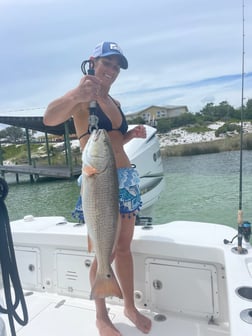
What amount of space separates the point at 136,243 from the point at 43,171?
54.0 ft

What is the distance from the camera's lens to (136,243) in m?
2.08

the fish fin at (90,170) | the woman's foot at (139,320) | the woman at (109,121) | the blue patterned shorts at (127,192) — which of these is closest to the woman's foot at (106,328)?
the woman at (109,121)

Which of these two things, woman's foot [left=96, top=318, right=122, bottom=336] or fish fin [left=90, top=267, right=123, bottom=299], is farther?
woman's foot [left=96, top=318, right=122, bottom=336]

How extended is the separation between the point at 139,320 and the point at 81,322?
0.40m

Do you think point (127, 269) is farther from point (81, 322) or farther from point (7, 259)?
point (7, 259)

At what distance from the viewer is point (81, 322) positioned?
2.01 m

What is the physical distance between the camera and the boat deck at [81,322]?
6.12ft

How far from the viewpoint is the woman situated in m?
1.47

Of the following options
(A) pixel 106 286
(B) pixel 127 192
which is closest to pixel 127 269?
(A) pixel 106 286

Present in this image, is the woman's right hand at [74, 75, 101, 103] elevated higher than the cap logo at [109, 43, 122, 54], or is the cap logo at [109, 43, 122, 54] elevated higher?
the cap logo at [109, 43, 122, 54]

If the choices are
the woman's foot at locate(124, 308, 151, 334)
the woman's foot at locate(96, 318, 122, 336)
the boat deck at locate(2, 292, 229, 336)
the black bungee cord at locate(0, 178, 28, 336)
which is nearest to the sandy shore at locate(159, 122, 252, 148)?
the boat deck at locate(2, 292, 229, 336)

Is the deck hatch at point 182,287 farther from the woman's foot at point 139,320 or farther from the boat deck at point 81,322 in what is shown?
the woman's foot at point 139,320

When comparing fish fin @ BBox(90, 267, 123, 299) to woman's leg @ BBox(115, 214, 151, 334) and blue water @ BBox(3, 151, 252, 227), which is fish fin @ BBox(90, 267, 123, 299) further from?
blue water @ BBox(3, 151, 252, 227)

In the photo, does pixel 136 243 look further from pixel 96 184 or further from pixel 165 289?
pixel 96 184
